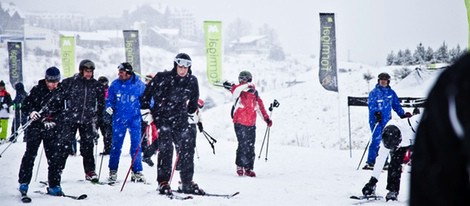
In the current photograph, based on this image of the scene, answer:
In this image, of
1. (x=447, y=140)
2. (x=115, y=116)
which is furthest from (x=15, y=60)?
(x=447, y=140)

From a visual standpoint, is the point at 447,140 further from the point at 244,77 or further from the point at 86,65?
the point at 244,77

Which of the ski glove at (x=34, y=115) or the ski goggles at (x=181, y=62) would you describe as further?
the ski goggles at (x=181, y=62)

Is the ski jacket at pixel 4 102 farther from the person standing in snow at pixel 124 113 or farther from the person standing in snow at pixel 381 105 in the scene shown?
the person standing in snow at pixel 381 105

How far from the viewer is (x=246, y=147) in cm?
907

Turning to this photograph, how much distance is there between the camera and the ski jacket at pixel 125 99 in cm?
754

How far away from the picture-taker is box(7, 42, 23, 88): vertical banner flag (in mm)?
23453

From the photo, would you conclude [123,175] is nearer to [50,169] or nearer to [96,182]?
[96,182]

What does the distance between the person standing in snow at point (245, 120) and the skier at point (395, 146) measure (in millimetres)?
2985

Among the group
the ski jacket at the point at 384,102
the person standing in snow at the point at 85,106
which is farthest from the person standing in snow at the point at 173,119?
the ski jacket at the point at 384,102

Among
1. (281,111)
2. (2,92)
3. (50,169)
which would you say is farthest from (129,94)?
(281,111)

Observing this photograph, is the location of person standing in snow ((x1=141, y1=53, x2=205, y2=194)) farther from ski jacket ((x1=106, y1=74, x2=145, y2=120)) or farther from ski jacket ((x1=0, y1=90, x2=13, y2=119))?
ski jacket ((x1=0, y1=90, x2=13, y2=119))

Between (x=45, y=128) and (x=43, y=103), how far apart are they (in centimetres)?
38

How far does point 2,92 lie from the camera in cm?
1474

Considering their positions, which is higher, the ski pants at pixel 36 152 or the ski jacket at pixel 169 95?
the ski jacket at pixel 169 95
